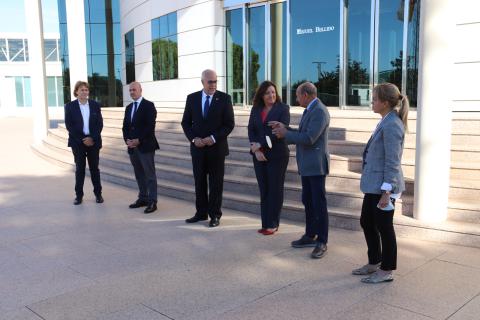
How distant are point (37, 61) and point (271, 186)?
530 inches

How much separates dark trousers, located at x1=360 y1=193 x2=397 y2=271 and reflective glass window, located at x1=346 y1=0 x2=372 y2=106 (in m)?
6.61

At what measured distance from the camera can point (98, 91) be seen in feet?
90.3

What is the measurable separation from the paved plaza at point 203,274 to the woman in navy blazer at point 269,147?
1.56ft

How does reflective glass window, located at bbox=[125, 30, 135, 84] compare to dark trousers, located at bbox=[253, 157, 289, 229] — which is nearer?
dark trousers, located at bbox=[253, 157, 289, 229]

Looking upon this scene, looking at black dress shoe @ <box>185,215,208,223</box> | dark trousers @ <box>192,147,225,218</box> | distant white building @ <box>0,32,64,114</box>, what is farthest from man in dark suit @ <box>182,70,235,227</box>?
distant white building @ <box>0,32,64,114</box>

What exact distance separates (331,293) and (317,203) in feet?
3.79

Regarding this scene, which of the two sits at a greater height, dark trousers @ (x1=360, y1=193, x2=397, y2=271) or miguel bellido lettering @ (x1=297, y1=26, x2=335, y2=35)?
miguel bellido lettering @ (x1=297, y1=26, x2=335, y2=35)

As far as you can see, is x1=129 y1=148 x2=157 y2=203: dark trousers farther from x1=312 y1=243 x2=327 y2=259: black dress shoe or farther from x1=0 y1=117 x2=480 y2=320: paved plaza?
x1=312 y1=243 x2=327 y2=259: black dress shoe

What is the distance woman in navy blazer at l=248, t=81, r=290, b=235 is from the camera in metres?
5.50

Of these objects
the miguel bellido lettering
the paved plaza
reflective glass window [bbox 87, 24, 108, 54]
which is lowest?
the paved plaza

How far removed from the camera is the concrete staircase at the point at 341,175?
5762 mm

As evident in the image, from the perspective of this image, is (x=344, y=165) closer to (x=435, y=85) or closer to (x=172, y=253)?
(x=435, y=85)

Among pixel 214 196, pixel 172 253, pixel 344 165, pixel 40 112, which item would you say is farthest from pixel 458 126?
pixel 40 112

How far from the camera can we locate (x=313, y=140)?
4.82 metres
